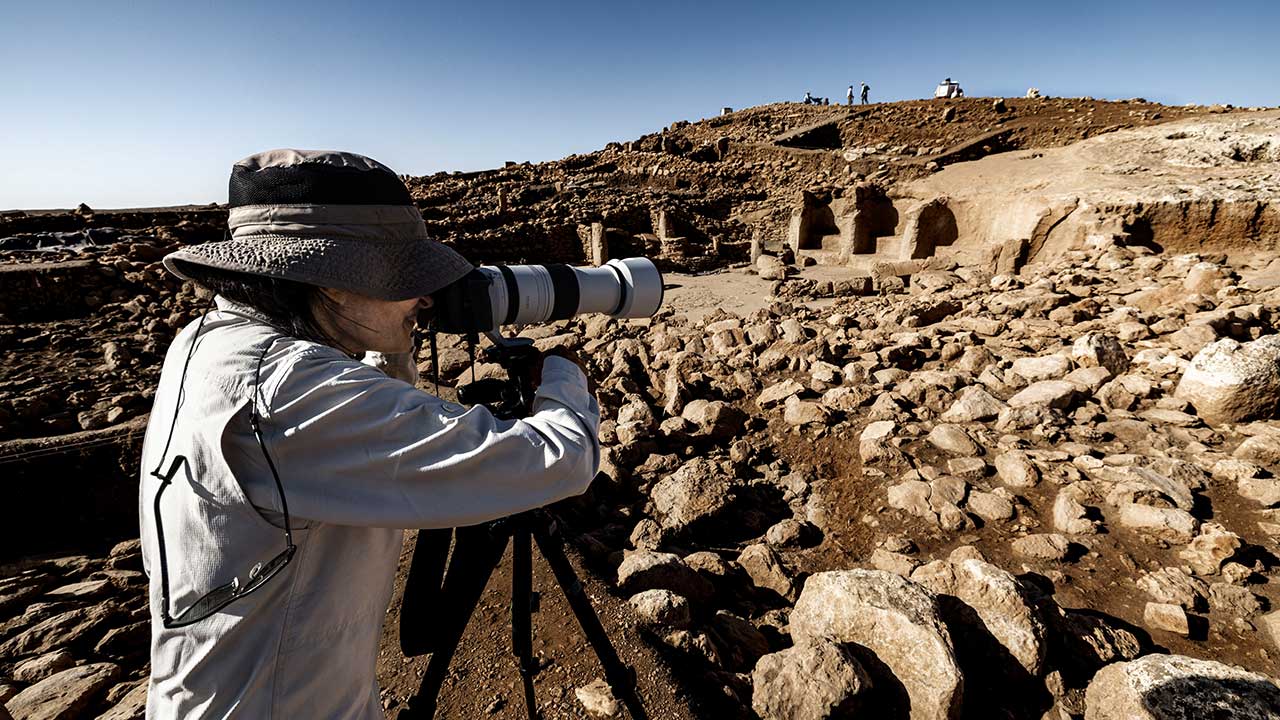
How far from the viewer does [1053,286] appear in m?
5.68

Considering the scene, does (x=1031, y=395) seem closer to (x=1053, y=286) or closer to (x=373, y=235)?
(x=1053, y=286)

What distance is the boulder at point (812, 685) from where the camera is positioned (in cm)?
145

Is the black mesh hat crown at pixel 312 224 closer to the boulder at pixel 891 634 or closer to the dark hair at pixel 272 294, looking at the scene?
the dark hair at pixel 272 294

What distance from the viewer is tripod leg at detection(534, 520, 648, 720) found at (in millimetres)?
1431

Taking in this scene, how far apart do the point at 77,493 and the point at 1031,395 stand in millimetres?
6516

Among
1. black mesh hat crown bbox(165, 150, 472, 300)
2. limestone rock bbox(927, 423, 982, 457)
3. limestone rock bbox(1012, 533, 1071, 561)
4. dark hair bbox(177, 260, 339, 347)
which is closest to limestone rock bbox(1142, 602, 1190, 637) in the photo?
limestone rock bbox(1012, 533, 1071, 561)

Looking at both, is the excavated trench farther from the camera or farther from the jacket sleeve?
the jacket sleeve

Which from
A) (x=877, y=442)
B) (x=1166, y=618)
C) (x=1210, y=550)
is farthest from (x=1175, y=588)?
(x=877, y=442)

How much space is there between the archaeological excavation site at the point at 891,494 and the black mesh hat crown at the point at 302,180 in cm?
42

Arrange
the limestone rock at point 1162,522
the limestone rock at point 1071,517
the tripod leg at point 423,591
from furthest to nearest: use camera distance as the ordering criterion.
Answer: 1. the limestone rock at point 1071,517
2. the limestone rock at point 1162,522
3. the tripod leg at point 423,591

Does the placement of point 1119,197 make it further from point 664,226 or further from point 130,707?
point 130,707

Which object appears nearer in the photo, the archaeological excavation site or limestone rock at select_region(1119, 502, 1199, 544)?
the archaeological excavation site

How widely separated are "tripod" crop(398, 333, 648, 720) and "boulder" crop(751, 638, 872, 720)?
374 mm

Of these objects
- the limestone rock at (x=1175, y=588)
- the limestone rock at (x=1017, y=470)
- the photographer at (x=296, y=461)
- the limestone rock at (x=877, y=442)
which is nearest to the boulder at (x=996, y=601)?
the limestone rock at (x=1175, y=588)
